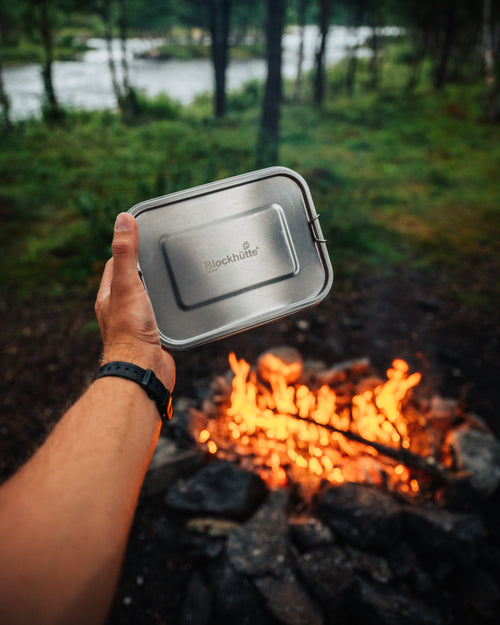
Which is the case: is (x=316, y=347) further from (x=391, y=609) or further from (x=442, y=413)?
(x=391, y=609)

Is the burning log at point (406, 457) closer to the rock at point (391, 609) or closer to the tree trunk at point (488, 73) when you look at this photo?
the rock at point (391, 609)

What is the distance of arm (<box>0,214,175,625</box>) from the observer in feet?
3.15

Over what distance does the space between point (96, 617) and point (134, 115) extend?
17414mm

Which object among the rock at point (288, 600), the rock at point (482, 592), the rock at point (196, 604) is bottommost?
the rock at point (482, 592)

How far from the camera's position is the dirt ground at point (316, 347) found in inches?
158

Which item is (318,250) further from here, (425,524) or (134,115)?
(134,115)

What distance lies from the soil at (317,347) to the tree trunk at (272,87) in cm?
445

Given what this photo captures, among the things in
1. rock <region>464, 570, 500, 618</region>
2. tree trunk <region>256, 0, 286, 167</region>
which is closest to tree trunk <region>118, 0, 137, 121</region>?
tree trunk <region>256, 0, 286, 167</region>

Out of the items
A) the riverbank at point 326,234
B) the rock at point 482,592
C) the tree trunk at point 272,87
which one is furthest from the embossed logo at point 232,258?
the tree trunk at point 272,87

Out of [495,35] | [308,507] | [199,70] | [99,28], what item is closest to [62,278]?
[308,507]

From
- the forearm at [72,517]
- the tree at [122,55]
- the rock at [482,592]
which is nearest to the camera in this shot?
the forearm at [72,517]

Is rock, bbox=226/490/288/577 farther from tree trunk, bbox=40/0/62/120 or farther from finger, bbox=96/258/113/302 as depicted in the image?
tree trunk, bbox=40/0/62/120

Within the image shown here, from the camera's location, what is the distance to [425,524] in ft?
8.44

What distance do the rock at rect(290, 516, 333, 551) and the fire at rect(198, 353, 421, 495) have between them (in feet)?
1.27
